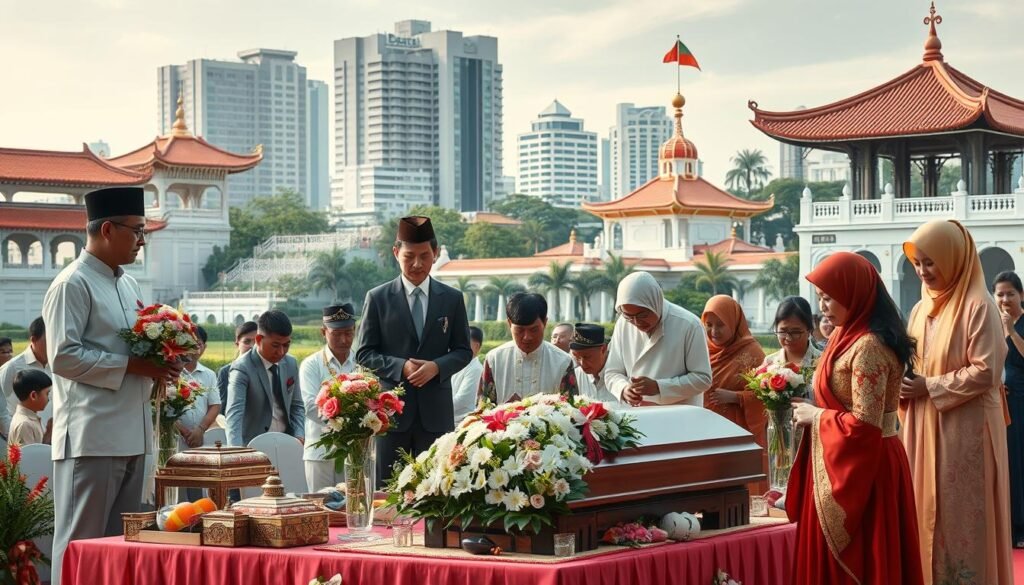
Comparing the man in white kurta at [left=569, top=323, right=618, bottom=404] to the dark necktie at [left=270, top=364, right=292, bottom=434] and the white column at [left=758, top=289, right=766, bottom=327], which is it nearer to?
the dark necktie at [left=270, top=364, right=292, bottom=434]

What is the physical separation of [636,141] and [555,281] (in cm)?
6281

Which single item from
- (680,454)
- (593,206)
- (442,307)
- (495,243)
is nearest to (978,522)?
(680,454)

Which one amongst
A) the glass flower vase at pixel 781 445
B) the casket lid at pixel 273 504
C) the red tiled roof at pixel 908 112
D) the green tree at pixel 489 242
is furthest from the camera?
the green tree at pixel 489 242

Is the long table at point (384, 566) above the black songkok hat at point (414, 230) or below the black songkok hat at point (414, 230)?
below

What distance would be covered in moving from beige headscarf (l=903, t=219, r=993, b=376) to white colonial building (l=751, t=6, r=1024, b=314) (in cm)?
2512

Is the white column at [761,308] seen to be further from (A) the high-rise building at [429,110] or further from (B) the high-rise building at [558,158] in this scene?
(B) the high-rise building at [558,158]

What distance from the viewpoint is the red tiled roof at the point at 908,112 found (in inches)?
1141

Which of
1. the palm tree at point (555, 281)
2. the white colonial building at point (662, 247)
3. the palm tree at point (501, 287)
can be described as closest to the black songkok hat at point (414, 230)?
the white colonial building at point (662, 247)

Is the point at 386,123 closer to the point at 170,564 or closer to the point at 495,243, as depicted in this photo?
the point at 495,243

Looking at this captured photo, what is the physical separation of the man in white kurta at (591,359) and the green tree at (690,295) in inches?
1260

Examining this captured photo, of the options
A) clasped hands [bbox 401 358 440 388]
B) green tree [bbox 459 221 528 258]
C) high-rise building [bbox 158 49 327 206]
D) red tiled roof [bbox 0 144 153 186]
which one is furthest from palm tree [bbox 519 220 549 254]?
clasped hands [bbox 401 358 440 388]

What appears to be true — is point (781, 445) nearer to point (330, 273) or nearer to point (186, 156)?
point (330, 273)

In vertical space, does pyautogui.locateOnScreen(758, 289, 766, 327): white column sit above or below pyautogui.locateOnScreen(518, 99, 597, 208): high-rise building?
below

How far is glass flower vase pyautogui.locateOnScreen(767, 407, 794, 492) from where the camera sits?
4.15 metres
